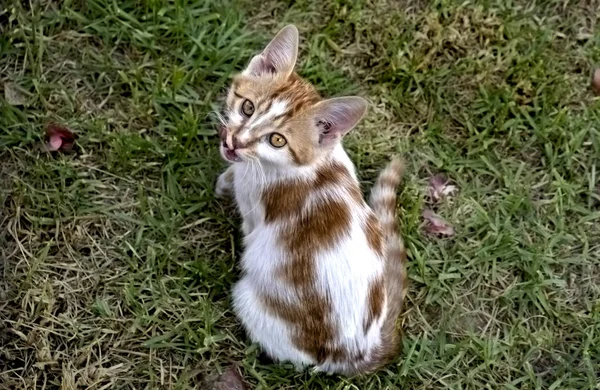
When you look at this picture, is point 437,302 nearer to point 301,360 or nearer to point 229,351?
point 301,360

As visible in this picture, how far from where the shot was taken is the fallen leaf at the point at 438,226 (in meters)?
3.87

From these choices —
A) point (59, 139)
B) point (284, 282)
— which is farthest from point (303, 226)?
point (59, 139)

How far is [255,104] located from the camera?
10.4ft

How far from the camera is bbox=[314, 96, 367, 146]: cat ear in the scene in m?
3.03

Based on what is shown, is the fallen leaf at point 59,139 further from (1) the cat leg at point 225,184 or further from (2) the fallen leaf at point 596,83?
(2) the fallen leaf at point 596,83

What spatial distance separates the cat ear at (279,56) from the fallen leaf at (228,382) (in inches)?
52.5

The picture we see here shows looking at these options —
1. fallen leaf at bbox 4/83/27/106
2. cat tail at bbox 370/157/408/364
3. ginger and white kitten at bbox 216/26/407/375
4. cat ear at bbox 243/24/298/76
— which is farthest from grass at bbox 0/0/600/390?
cat ear at bbox 243/24/298/76

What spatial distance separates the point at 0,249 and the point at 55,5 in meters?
1.30

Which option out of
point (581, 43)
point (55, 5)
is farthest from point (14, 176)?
point (581, 43)

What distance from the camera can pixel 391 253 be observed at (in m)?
3.61

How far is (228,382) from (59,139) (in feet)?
4.62

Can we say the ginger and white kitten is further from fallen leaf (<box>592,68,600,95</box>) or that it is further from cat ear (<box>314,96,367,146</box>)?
fallen leaf (<box>592,68,600,95</box>)

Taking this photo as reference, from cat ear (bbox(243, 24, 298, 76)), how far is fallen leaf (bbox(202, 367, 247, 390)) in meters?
1.33

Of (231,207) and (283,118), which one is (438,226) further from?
(283,118)
